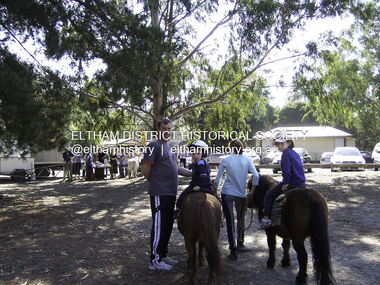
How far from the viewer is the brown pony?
4441mm

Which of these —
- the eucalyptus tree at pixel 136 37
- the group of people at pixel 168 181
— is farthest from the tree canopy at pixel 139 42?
the group of people at pixel 168 181

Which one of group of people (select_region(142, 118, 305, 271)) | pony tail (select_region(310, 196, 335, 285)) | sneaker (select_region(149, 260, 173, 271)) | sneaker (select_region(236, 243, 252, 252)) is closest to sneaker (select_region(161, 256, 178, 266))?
group of people (select_region(142, 118, 305, 271))

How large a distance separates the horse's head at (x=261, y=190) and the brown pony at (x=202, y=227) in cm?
106

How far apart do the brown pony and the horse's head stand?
41.8 inches

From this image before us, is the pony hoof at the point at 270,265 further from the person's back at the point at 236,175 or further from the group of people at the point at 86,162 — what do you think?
the group of people at the point at 86,162

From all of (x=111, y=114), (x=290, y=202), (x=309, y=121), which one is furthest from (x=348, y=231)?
(x=309, y=121)

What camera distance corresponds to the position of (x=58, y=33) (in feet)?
35.1

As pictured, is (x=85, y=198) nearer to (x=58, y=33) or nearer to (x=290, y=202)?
(x=58, y=33)

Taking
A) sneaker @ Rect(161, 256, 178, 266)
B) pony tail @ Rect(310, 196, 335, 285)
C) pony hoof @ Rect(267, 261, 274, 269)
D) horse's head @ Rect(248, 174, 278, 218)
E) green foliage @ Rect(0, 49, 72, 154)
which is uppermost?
green foliage @ Rect(0, 49, 72, 154)

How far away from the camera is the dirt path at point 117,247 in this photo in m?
5.05

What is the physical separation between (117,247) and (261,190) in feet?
9.58

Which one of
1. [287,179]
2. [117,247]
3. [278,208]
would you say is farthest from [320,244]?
[117,247]

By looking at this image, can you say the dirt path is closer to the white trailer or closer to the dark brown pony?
the dark brown pony

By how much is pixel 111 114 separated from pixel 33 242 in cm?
1630
